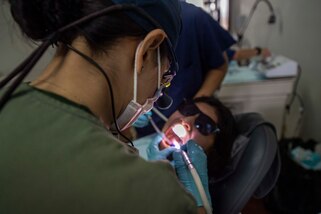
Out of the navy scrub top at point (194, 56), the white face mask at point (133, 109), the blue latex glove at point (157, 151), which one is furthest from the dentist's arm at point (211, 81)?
the white face mask at point (133, 109)

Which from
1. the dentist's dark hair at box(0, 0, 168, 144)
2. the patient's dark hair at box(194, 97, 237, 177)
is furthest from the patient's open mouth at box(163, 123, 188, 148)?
the dentist's dark hair at box(0, 0, 168, 144)

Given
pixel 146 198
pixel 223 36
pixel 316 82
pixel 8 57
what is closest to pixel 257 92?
pixel 316 82

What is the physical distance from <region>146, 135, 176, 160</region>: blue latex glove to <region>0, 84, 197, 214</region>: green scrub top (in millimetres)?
683

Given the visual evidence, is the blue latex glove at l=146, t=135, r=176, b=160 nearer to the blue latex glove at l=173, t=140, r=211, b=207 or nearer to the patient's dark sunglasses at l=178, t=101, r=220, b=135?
the blue latex glove at l=173, t=140, r=211, b=207

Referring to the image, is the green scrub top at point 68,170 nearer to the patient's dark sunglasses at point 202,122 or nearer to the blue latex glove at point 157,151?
the blue latex glove at point 157,151

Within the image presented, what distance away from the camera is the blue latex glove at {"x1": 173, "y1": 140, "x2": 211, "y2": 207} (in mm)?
973

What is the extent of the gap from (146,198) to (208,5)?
1.97 meters

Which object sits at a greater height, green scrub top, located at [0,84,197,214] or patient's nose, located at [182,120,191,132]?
green scrub top, located at [0,84,197,214]

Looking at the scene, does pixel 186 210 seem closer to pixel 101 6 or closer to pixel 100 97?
pixel 100 97

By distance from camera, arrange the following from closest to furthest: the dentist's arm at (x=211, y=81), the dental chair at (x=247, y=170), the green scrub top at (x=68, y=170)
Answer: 1. the green scrub top at (x=68, y=170)
2. the dental chair at (x=247, y=170)
3. the dentist's arm at (x=211, y=81)

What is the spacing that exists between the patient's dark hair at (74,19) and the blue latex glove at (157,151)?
2.24 feet

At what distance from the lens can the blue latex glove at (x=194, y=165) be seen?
0.97 metres

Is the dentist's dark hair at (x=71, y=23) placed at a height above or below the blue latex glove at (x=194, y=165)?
above

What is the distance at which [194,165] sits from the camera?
3.46 ft
